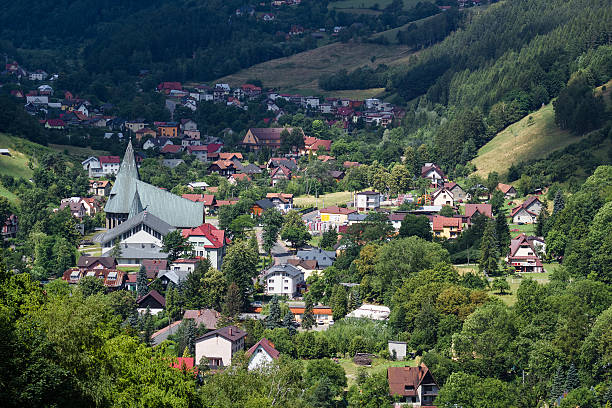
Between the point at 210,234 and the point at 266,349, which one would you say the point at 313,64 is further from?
the point at 266,349

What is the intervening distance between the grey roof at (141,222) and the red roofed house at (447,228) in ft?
57.7

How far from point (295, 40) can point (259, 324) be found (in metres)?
120

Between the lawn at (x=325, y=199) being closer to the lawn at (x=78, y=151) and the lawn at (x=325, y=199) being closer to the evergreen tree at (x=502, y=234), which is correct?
the evergreen tree at (x=502, y=234)

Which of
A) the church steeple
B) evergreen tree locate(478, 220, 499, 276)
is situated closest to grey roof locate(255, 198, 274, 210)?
the church steeple

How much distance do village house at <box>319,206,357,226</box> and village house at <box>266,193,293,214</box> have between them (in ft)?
16.2

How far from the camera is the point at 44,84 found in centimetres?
12775

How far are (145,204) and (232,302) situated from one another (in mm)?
17343

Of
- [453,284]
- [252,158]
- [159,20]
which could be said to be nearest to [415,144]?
[252,158]

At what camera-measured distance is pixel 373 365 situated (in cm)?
4391

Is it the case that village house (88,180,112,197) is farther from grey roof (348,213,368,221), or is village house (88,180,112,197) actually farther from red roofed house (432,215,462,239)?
red roofed house (432,215,462,239)

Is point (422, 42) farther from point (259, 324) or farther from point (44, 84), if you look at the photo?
point (259, 324)

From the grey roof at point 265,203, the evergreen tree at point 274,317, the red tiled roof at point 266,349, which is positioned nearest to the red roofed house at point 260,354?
the red tiled roof at point 266,349

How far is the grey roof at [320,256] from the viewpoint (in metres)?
60.8

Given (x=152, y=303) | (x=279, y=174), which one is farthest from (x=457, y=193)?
(x=152, y=303)
